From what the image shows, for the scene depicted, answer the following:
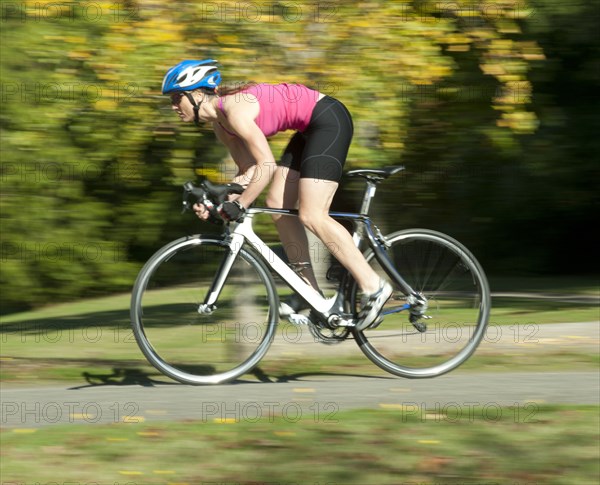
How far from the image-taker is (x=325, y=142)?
6598 mm

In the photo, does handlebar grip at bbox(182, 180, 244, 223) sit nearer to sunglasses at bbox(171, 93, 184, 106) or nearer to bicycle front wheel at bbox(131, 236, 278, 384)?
bicycle front wheel at bbox(131, 236, 278, 384)

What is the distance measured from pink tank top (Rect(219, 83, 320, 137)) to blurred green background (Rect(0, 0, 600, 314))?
177 cm

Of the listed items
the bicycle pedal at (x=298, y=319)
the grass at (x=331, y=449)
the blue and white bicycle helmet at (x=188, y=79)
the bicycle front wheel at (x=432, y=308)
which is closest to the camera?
the grass at (x=331, y=449)

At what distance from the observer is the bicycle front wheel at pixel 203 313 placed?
261 inches

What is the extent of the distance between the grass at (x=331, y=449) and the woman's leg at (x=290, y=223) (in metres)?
1.28

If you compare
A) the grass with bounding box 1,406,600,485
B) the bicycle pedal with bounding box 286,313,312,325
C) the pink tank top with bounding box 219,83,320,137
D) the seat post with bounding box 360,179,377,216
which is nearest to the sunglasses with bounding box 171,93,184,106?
the pink tank top with bounding box 219,83,320,137

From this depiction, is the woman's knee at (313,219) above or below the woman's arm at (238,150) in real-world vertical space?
below

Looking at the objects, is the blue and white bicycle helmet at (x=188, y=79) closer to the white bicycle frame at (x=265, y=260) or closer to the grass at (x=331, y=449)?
the white bicycle frame at (x=265, y=260)

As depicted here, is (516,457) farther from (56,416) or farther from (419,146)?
(419,146)

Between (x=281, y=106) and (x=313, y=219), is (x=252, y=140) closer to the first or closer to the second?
(x=281, y=106)

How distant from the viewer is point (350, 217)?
6.84 meters

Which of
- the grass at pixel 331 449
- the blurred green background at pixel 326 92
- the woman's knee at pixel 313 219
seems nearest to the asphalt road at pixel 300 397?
the grass at pixel 331 449

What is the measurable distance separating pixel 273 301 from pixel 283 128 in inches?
40.5

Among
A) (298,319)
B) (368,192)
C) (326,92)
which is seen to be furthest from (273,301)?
(326,92)
